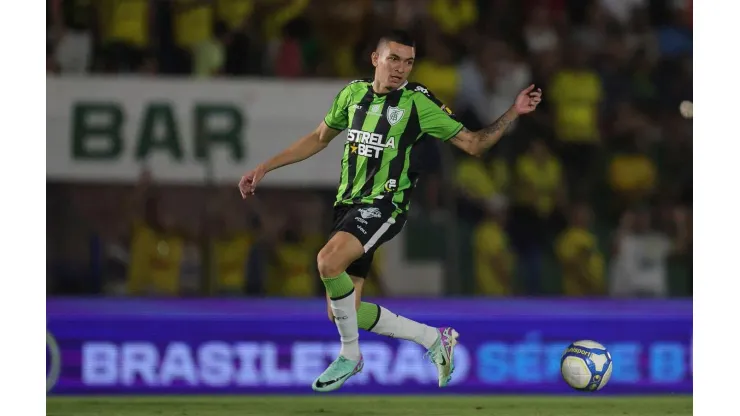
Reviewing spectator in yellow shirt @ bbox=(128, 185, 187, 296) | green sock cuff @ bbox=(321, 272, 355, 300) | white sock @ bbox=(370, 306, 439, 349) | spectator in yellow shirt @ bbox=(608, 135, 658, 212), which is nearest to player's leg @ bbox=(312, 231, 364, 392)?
green sock cuff @ bbox=(321, 272, 355, 300)

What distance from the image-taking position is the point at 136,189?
12.6 metres

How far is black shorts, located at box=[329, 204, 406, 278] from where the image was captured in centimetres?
771

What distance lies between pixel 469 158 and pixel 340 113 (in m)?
5.59

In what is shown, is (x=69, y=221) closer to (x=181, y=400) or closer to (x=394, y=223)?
(x=181, y=400)

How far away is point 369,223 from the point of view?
775 cm

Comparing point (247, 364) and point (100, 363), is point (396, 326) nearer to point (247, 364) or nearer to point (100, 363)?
point (247, 364)

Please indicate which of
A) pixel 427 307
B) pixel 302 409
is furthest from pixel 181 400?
pixel 427 307

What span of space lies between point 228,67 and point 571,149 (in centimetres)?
399

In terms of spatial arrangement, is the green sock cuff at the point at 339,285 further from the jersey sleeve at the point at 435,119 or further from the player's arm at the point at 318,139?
the jersey sleeve at the point at 435,119

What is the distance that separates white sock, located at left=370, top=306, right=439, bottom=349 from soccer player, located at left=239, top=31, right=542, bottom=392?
0.13 ft

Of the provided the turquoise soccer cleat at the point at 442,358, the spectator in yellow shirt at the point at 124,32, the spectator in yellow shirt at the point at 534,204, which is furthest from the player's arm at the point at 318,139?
the spectator in yellow shirt at the point at 534,204

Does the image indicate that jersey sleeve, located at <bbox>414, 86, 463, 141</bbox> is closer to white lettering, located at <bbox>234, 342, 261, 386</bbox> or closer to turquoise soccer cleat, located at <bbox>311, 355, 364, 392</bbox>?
turquoise soccer cleat, located at <bbox>311, 355, 364, 392</bbox>

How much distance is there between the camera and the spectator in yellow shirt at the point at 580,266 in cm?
1316

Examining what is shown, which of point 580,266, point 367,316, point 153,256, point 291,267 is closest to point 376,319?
point 367,316
